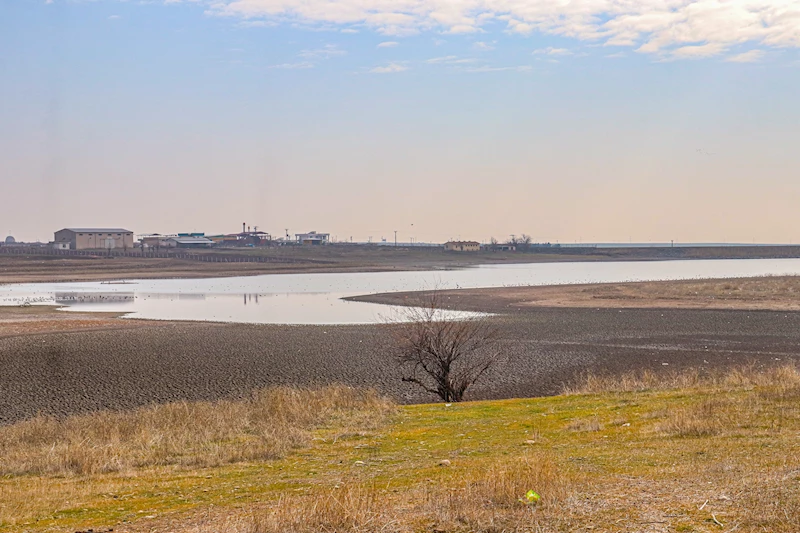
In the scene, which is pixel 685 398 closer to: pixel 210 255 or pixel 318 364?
pixel 318 364

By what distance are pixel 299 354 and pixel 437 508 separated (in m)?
25.7

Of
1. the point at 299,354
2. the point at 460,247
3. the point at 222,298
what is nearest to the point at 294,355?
the point at 299,354

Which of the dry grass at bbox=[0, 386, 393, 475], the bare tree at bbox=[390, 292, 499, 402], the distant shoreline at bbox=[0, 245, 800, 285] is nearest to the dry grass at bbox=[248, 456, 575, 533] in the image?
the dry grass at bbox=[0, 386, 393, 475]

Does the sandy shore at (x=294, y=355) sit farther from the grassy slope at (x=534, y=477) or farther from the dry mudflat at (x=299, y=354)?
the grassy slope at (x=534, y=477)

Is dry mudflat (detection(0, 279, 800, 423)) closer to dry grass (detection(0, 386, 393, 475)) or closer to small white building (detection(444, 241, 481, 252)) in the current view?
dry grass (detection(0, 386, 393, 475))

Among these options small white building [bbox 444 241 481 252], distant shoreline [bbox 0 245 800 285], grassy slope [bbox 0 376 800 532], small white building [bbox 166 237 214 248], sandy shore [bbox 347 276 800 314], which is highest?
small white building [bbox 166 237 214 248]

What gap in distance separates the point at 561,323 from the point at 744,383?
25788 millimetres

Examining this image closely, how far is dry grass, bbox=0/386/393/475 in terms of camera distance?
12688mm

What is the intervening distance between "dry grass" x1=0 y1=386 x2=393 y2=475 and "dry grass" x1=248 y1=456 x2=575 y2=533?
4.69 m

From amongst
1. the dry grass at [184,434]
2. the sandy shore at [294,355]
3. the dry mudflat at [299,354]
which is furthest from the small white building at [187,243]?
the dry grass at [184,434]

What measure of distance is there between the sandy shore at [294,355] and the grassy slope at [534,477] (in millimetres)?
9628

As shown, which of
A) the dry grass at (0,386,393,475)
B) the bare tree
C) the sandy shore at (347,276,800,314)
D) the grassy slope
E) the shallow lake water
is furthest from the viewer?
the sandy shore at (347,276,800,314)

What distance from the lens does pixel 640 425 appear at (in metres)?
13.6

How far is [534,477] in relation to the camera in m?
8.66
